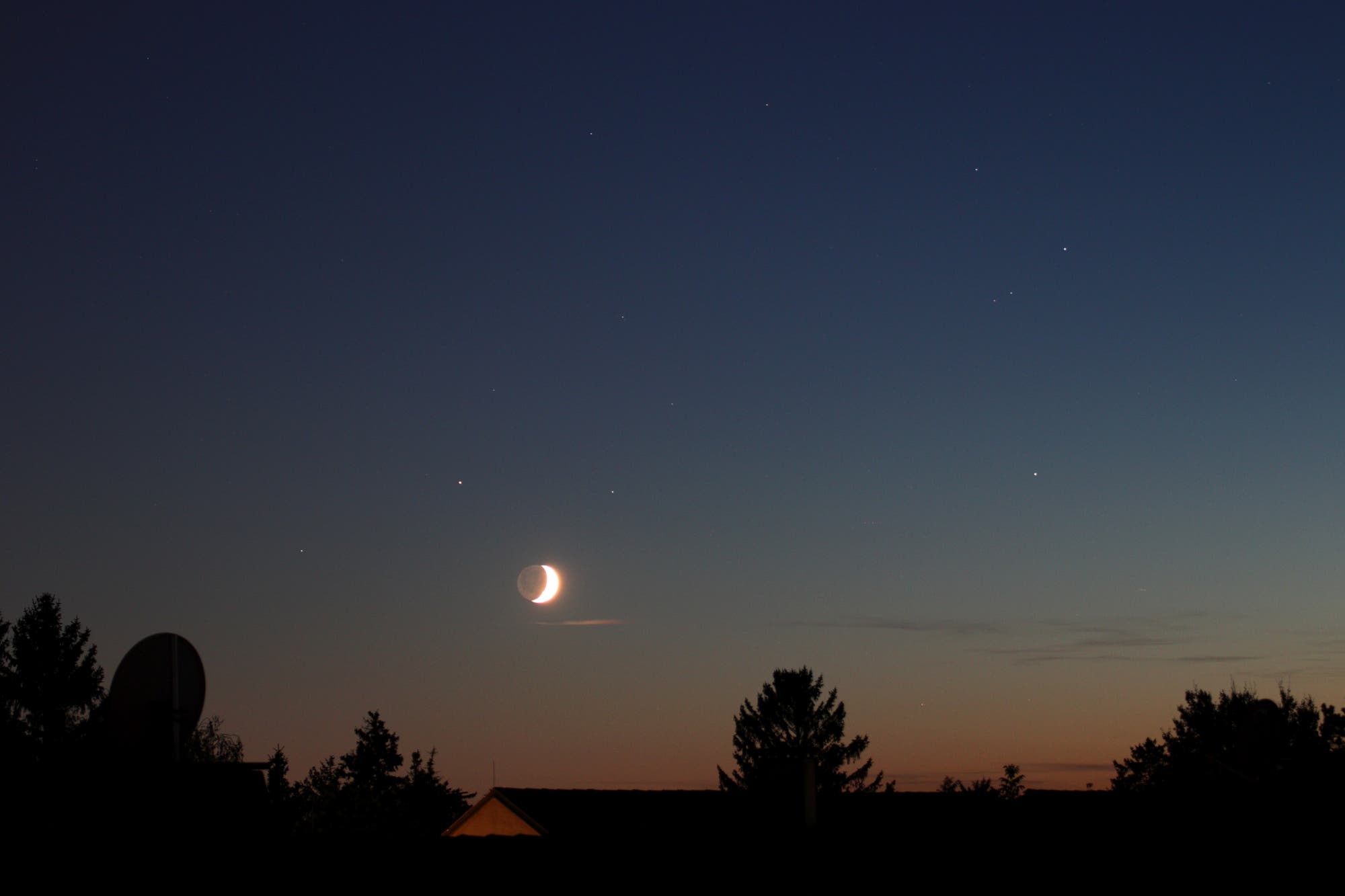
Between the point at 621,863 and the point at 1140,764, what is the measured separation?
344ft

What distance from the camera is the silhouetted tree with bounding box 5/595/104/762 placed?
7775cm

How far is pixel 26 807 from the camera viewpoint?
1023cm

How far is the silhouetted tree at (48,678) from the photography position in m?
77.8

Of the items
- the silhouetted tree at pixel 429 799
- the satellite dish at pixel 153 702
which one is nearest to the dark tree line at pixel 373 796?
the silhouetted tree at pixel 429 799

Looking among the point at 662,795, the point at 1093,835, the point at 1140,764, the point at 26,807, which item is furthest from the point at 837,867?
the point at 1140,764

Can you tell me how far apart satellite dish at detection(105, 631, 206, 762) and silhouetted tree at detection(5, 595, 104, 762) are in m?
74.6

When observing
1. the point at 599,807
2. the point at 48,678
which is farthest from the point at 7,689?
the point at 599,807

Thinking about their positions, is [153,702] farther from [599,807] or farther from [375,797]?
[375,797]

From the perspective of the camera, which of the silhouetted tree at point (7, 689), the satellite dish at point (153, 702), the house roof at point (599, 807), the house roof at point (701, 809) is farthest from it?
the silhouetted tree at point (7, 689)

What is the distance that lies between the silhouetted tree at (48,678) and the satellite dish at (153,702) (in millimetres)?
74613

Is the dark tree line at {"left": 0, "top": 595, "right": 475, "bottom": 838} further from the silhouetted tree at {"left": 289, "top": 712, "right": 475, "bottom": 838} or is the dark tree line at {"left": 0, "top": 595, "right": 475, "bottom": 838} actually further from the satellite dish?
the satellite dish

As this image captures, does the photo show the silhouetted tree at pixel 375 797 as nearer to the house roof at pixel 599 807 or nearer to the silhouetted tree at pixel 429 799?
the silhouetted tree at pixel 429 799

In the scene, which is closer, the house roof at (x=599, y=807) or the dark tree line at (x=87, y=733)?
the house roof at (x=599, y=807)

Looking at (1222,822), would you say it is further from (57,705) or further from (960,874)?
(57,705)
